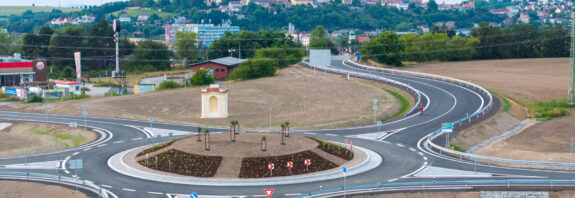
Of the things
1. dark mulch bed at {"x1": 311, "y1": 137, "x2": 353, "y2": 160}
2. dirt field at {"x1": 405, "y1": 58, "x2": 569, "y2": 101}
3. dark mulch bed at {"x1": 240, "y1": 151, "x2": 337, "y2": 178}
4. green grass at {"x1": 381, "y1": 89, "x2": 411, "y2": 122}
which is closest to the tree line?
dirt field at {"x1": 405, "y1": 58, "x2": 569, "y2": 101}

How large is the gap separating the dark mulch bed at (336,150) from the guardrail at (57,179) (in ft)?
53.2

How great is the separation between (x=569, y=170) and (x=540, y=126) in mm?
18302

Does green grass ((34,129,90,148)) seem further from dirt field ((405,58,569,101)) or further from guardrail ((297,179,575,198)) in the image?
dirt field ((405,58,569,101))

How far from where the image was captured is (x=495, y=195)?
→ 3462cm

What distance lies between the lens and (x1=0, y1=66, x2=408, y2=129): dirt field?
64.2 m

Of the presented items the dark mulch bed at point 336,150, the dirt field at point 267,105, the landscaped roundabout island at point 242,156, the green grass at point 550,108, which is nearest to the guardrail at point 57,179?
the landscaped roundabout island at point 242,156

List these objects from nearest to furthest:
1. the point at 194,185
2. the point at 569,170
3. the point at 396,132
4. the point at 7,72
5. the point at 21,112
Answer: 1. the point at 194,185
2. the point at 569,170
3. the point at 396,132
4. the point at 21,112
5. the point at 7,72

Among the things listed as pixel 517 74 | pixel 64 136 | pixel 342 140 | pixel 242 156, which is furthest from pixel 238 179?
pixel 517 74

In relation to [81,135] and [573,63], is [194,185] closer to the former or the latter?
[81,135]

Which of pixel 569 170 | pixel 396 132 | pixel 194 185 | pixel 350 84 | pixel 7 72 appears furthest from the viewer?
pixel 7 72

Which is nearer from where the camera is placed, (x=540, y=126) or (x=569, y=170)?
(x=569, y=170)

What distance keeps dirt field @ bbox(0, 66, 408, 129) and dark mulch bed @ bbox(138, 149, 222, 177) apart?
747 inches

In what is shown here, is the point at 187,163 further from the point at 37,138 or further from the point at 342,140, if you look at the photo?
the point at 37,138

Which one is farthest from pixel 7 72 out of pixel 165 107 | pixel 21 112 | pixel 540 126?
pixel 540 126
